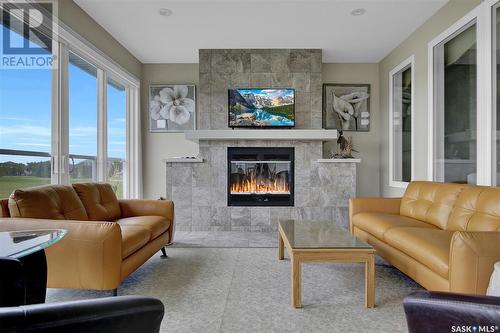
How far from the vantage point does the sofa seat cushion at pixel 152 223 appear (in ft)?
8.83

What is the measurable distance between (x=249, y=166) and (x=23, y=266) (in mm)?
3408

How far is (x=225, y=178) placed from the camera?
4.55m

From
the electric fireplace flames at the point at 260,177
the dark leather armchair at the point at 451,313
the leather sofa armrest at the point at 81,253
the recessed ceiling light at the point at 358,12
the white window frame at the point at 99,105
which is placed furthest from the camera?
the electric fireplace flames at the point at 260,177

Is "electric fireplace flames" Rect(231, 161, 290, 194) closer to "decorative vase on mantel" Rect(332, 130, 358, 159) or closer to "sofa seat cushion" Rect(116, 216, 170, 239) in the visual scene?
"decorative vase on mantel" Rect(332, 130, 358, 159)

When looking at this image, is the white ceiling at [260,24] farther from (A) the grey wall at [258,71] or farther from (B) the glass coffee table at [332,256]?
(B) the glass coffee table at [332,256]

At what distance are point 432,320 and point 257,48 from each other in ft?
14.5

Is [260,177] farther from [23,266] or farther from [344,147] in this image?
[23,266]

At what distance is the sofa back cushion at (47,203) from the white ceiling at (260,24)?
7.38 feet

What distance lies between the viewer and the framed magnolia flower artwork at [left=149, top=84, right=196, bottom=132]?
16.9 ft

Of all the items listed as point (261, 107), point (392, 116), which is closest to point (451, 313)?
point (261, 107)

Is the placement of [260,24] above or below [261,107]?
above

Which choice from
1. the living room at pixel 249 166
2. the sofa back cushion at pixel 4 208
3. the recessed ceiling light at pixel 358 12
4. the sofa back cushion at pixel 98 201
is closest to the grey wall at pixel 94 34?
the living room at pixel 249 166

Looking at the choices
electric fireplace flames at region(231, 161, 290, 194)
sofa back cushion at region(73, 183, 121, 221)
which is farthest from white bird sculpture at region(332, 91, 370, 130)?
sofa back cushion at region(73, 183, 121, 221)

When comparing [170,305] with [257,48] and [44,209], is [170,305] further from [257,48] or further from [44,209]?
[257,48]
